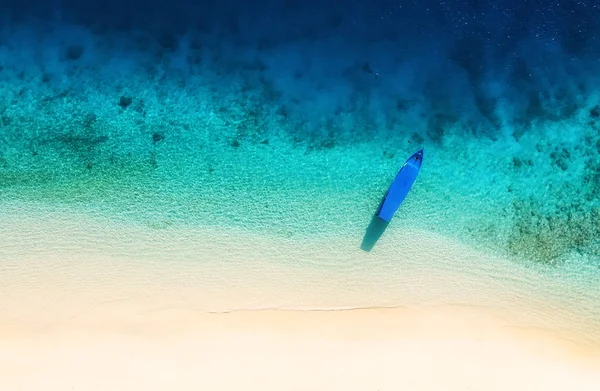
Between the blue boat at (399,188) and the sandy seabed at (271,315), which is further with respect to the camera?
the blue boat at (399,188)

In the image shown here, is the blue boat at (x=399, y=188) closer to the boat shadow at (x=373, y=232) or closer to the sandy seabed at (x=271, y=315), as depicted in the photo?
the boat shadow at (x=373, y=232)

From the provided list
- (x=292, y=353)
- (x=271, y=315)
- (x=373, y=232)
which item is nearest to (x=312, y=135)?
(x=373, y=232)

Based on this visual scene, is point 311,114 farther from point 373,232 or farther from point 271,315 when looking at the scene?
point 271,315

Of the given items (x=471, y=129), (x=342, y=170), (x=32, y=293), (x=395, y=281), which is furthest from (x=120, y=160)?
(x=471, y=129)

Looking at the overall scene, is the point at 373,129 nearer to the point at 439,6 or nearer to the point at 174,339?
the point at 439,6

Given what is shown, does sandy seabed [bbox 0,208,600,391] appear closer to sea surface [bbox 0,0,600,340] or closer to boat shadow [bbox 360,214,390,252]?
sea surface [bbox 0,0,600,340]

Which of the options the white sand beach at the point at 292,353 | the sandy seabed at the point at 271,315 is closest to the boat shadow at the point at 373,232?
the sandy seabed at the point at 271,315
